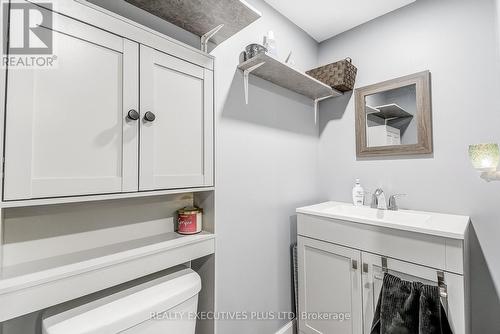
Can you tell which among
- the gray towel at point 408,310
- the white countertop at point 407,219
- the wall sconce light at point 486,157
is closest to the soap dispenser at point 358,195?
the white countertop at point 407,219

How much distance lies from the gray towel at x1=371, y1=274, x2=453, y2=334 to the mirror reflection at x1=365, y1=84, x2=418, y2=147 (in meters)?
0.96

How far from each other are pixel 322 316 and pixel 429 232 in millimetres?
866

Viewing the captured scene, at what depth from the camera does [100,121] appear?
779 millimetres

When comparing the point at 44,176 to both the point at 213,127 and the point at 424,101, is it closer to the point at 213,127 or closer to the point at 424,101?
the point at 213,127

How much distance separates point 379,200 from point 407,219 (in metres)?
0.23

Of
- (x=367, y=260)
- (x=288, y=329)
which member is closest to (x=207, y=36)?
(x=367, y=260)

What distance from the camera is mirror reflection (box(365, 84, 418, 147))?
163cm

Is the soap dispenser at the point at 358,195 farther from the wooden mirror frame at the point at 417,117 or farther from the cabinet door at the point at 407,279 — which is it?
the cabinet door at the point at 407,279

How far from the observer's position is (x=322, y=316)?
1520 millimetres

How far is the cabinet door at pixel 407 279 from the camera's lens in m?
1.06

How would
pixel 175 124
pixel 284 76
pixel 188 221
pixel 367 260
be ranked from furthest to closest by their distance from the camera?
pixel 284 76 < pixel 367 260 < pixel 188 221 < pixel 175 124

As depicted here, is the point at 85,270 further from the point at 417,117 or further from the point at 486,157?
the point at 417,117

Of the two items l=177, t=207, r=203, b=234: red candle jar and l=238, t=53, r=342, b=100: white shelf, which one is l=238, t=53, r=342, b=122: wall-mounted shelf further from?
l=177, t=207, r=203, b=234: red candle jar

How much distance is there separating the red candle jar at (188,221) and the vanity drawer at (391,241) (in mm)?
806
